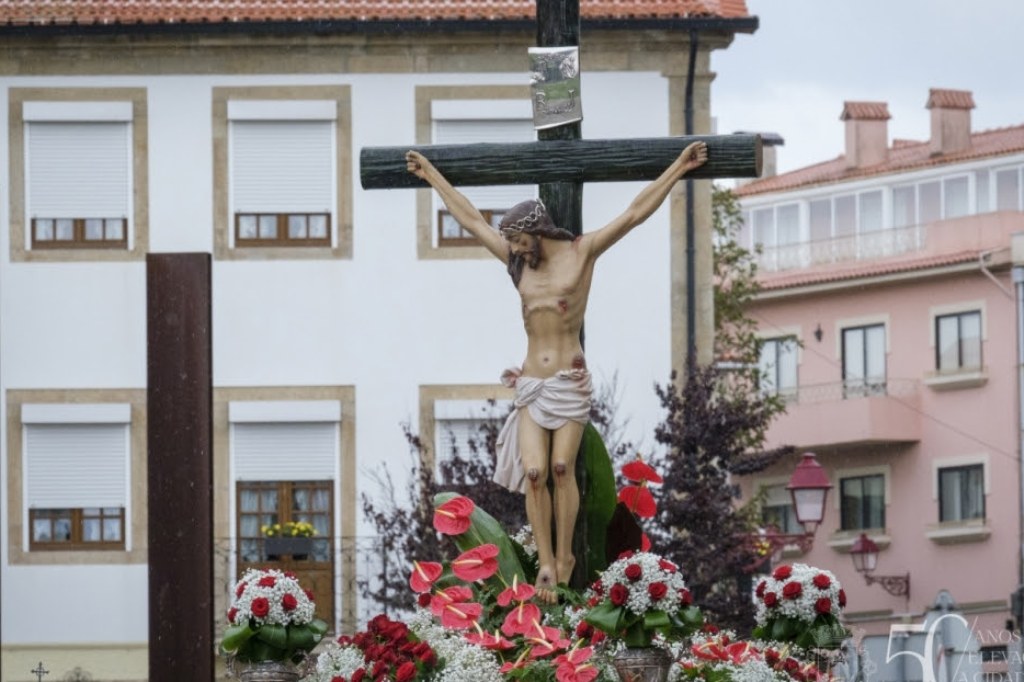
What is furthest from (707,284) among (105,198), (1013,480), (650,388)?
(1013,480)

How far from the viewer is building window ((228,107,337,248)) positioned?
119ft

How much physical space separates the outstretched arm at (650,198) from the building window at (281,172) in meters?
21.2

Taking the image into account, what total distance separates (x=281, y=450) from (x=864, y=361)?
25.9 m

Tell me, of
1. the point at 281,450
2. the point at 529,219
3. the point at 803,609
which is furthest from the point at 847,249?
the point at 529,219

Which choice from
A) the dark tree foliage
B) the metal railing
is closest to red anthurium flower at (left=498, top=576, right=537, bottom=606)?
the dark tree foliage

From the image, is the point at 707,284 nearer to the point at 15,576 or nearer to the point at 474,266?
the point at 474,266

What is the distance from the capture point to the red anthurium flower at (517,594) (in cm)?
1450

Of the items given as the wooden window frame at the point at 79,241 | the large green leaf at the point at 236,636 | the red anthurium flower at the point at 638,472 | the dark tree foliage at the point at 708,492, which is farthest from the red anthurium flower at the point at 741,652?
the wooden window frame at the point at 79,241

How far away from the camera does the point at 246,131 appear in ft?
119

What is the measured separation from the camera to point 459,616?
568 inches

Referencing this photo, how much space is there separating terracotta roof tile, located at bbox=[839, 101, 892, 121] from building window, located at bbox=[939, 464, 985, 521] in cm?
933

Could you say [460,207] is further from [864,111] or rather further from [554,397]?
[864,111]

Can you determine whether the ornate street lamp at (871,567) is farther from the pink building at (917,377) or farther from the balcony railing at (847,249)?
the balcony railing at (847,249)

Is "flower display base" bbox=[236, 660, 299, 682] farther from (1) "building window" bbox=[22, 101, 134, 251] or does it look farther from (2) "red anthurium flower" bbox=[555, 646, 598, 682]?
(1) "building window" bbox=[22, 101, 134, 251]
